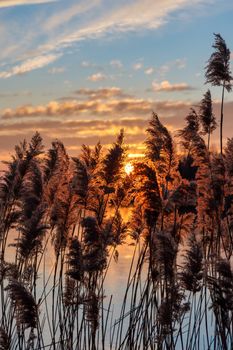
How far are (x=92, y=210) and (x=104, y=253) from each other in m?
1.30

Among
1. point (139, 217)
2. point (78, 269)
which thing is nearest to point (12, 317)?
point (78, 269)

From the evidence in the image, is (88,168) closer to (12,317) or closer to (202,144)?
(202,144)

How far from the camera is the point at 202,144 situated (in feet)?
30.6

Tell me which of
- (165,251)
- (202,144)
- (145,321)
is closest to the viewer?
(165,251)

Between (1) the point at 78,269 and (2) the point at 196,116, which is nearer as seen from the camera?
(1) the point at 78,269

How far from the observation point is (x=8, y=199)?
396 inches

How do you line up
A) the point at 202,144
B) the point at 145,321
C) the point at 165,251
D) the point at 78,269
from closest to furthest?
the point at 165,251 < the point at 78,269 < the point at 145,321 < the point at 202,144

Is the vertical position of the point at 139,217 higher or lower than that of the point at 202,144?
lower

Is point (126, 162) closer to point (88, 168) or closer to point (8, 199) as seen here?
point (88, 168)

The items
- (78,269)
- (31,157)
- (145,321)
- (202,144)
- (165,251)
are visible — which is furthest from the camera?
(31,157)

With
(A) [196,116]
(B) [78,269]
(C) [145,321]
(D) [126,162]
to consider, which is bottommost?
(C) [145,321]

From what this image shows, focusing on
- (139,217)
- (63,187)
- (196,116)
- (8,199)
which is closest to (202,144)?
(196,116)

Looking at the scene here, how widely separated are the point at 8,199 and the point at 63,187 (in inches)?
41.1

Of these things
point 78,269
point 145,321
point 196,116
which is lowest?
point 145,321
